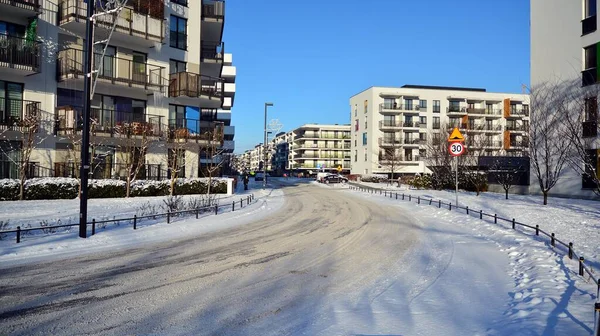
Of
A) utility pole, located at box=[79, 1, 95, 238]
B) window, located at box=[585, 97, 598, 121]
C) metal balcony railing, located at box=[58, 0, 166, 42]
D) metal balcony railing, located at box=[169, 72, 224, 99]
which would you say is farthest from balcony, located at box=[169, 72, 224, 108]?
window, located at box=[585, 97, 598, 121]

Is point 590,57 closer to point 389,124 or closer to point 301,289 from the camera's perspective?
point 301,289

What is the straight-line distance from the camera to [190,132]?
29781 millimetres

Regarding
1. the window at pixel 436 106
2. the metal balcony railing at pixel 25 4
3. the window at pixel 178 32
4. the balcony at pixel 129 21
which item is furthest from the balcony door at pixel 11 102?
the window at pixel 436 106

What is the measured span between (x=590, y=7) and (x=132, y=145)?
99.3ft

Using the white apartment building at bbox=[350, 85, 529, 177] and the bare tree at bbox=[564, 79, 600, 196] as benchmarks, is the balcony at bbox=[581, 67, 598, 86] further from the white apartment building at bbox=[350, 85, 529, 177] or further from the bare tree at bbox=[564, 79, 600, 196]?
the white apartment building at bbox=[350, 85, 529, 177]

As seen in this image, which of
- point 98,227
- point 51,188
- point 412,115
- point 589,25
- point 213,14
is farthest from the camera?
point 412,115

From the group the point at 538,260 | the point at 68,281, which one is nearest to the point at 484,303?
the point at 538,260

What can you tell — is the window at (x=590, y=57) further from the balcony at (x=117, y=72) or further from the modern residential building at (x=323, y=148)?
the modern residential building at (x=323, y=148)

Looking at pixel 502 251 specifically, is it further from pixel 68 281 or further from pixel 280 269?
pixel 68 281

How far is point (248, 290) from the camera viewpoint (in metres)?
7.26

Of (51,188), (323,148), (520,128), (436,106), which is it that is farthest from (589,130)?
(323,148)

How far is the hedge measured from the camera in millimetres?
20000

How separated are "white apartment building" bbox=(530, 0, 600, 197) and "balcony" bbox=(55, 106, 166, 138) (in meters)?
25.9

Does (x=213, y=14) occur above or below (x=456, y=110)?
above
